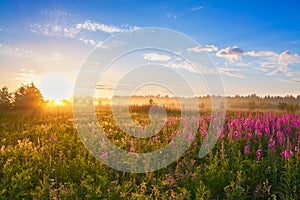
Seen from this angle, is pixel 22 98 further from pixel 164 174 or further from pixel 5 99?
pixel 164 174

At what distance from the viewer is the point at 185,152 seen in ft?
22.6

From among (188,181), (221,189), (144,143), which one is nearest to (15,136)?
(144,143)

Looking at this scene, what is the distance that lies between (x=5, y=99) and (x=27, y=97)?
2012 millimetres

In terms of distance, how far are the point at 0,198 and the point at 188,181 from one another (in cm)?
318

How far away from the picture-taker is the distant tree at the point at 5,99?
23.8 metres

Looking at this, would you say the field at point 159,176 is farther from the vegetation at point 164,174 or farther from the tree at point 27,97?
the tree at point 27,97

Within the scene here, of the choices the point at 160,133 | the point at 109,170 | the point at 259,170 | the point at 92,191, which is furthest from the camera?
the point at 160,133

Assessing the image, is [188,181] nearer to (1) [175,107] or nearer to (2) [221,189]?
(2) [221,189]

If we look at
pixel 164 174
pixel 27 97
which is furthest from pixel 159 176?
pixel 27 97

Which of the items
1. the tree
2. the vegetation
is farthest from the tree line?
the vegetation

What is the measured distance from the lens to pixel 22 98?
24.8 m

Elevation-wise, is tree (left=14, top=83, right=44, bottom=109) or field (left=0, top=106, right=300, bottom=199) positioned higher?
tree (left=14, top=83, right=44, bottom=109)

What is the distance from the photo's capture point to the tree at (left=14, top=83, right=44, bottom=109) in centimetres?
2466

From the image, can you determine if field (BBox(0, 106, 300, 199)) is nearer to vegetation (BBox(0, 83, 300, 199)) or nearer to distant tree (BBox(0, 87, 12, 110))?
vegetation (BBox(0, 83, 300, 199))
